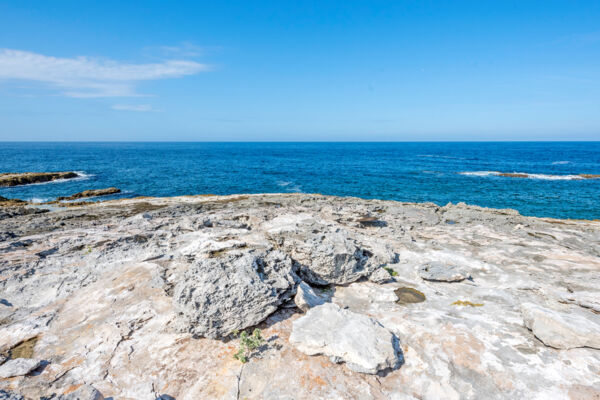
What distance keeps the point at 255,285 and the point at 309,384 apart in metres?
2.36

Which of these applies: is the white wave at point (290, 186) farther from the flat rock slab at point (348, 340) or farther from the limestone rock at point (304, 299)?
the flat rock slab at point (348, 340)

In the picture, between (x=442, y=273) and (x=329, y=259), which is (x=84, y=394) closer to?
(x=329, y=259)

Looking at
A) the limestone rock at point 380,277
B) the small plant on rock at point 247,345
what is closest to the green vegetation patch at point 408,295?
the limestone rock at point 380,277

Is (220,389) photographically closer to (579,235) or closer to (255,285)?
(255,285)

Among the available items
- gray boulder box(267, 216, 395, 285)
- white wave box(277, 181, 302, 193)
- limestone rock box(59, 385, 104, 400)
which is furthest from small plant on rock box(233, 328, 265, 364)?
white wave box(277, 181, 302, 193)

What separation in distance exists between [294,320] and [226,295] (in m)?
1.77

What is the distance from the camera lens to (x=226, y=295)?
20.8 feet

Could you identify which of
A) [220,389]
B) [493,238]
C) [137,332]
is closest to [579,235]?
[493,238]

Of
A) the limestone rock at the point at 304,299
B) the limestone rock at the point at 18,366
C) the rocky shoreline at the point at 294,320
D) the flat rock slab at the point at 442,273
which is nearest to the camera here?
the rocky shoreline at the point at 294,320

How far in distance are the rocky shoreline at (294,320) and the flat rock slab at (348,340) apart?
1.0 inches

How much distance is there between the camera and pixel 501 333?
20.8ft

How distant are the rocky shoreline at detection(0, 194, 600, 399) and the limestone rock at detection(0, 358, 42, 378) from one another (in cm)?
3

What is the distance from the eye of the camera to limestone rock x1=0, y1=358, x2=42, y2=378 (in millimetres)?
5230

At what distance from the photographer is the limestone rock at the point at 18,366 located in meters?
5.23
